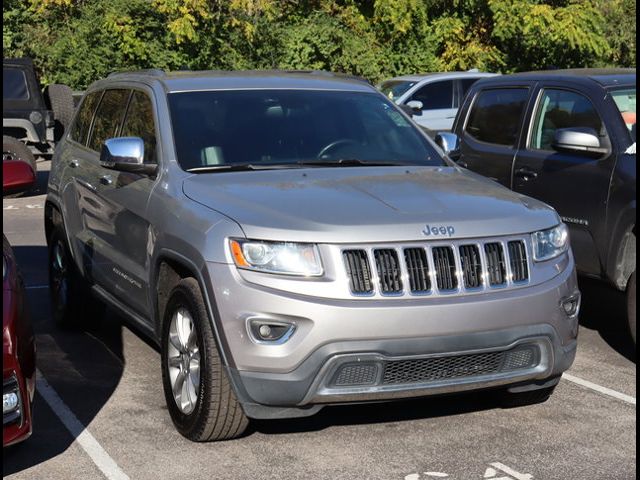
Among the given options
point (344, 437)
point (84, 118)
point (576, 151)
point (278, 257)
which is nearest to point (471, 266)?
point (278, 257)

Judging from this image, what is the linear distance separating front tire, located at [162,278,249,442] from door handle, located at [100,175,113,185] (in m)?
1.42

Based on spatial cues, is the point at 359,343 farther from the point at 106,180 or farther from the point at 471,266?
the point at 106,180

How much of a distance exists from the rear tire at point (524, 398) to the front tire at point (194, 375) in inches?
56.5

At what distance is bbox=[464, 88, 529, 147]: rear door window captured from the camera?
28.8ft

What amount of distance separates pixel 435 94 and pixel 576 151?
42.3 feet

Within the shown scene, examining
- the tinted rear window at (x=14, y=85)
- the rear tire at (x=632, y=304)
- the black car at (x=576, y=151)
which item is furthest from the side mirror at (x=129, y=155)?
the tinted rear window at (x=14, y=85)

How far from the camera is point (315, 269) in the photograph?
5.14m

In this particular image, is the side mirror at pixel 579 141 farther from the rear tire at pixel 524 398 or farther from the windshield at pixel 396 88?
the windshield at pixel 396 88

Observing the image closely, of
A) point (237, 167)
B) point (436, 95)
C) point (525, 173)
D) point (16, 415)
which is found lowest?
point (436, 95)

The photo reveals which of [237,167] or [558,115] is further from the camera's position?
[558,115]

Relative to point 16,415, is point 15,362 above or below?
above

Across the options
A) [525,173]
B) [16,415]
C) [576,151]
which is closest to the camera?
[16,415]

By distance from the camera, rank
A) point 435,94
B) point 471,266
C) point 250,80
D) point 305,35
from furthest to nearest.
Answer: point 305,35 → point 435,94 → point 250,80 → point 471,266

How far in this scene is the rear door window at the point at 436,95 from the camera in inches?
804
